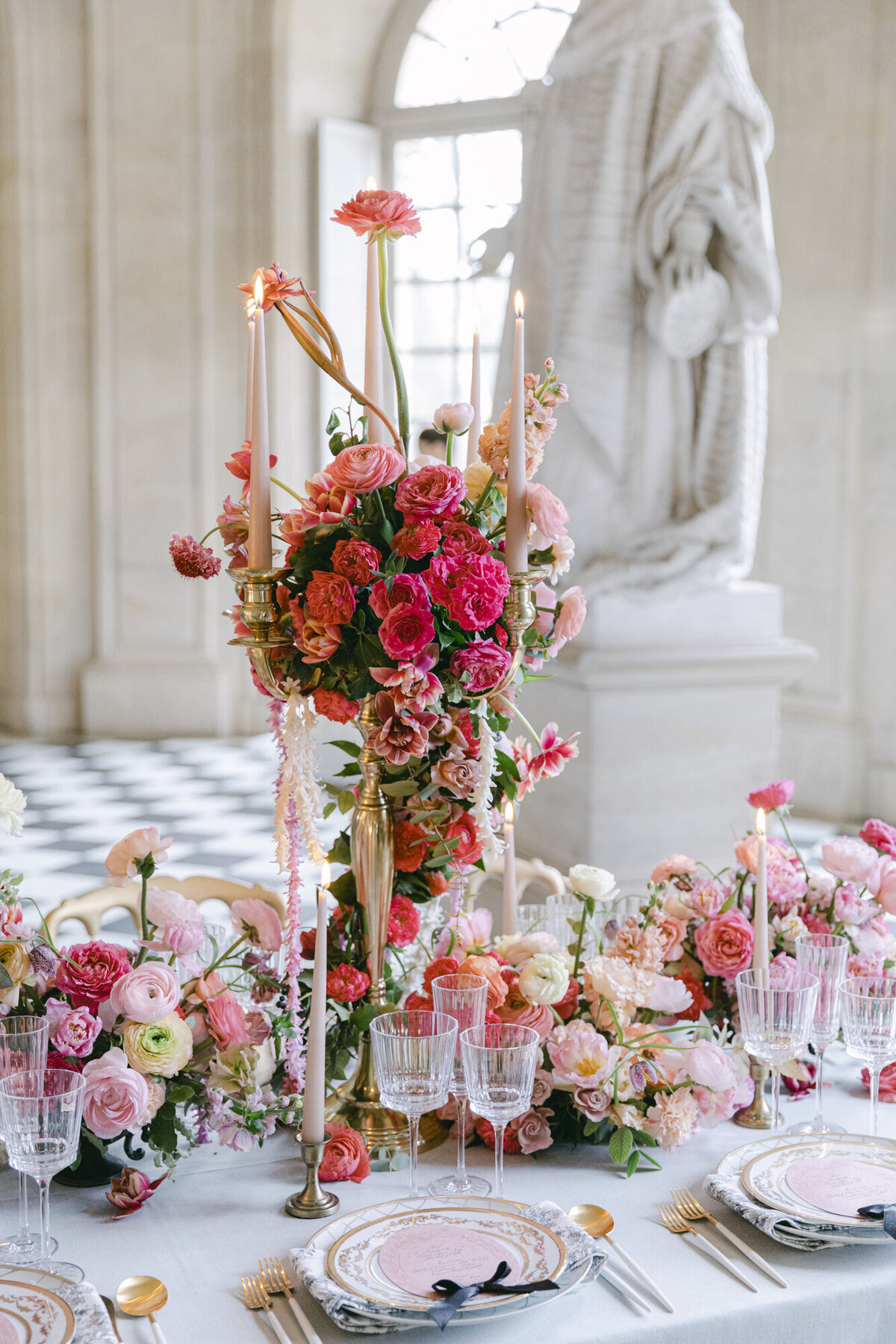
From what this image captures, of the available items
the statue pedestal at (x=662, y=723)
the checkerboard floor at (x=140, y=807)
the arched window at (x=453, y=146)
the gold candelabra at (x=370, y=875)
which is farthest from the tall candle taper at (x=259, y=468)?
the arched window at (x=453, y=146)

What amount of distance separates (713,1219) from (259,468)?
891 millimetres

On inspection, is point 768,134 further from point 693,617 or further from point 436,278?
point 436,278

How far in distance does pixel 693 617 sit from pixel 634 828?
2.14ft

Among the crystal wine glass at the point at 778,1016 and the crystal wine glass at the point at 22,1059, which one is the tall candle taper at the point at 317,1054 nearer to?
the crystal wine glass at the point at 22,1059

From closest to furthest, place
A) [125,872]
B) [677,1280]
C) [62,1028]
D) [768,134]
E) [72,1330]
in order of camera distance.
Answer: [72,1330]
[677,1280]
[62,1028]
[125,872]
[768,134]

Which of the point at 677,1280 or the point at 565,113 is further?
the point at 565,113

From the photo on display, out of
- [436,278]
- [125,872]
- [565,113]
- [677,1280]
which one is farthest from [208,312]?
[677,1280]

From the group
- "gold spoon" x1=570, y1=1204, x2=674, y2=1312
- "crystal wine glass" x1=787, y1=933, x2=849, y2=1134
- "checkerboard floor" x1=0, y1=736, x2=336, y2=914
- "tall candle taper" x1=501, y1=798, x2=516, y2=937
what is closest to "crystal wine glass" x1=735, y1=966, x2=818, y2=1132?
"crystal wine glass" x1=787, y1=933, x2=849, y2=1134

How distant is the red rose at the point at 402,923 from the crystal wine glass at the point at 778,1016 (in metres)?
0.38

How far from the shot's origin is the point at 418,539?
1.36m

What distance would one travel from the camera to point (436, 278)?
27.0 ft

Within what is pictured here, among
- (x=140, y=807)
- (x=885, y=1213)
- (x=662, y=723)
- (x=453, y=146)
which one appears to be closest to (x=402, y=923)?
(x=885, y=1213)

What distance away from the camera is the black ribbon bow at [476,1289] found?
1112 mm

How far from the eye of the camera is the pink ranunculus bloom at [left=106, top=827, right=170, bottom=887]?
1.51 m
